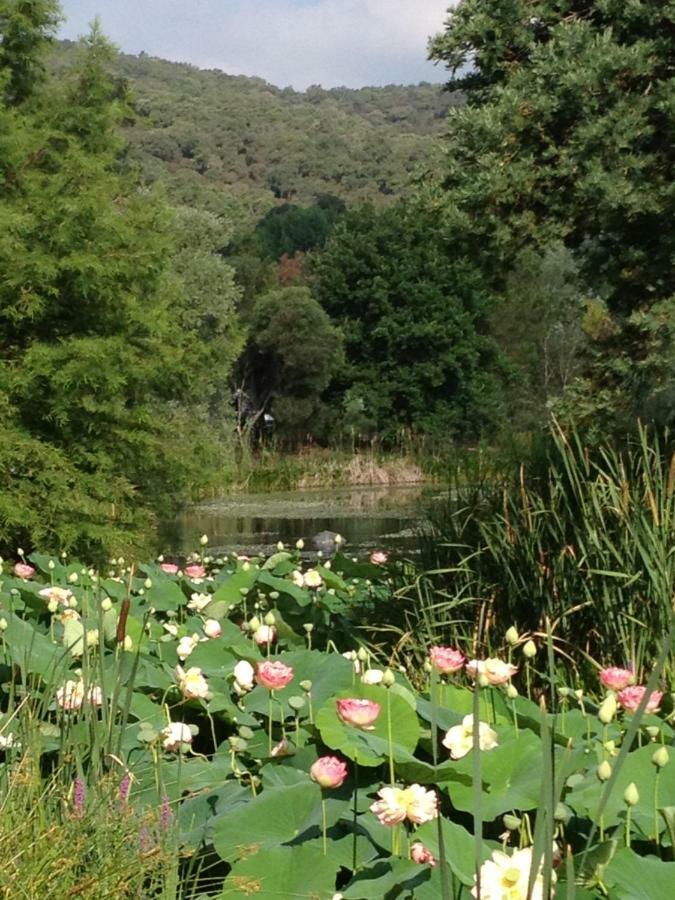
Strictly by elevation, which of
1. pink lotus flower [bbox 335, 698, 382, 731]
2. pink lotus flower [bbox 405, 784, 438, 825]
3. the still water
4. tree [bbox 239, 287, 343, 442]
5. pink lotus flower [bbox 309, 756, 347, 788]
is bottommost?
the still water

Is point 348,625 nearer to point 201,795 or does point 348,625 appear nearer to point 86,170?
point 201,795

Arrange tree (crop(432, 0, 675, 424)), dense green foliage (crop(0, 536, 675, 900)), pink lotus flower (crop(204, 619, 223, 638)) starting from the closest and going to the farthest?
dense green foliage (crop(0, 536, 675, 900)) < pink lotus flower (crop(204, 619, 223, 638)) < tree (crop(432, 0, 675, 424))

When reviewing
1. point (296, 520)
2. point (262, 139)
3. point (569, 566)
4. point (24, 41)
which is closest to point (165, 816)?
point (569, 566)

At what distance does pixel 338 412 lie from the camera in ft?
104

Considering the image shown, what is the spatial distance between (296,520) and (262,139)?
6893cm

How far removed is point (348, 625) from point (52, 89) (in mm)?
9580

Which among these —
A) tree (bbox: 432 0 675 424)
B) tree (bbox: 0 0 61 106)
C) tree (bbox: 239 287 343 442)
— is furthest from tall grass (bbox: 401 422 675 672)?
tree (bbox: 239 287 343 442)

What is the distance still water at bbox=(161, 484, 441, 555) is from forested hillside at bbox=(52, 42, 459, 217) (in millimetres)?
30042

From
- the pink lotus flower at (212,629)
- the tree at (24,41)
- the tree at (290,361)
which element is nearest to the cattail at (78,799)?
the pink lotus flower at (212,629)

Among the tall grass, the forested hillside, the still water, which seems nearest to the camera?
the tall grass

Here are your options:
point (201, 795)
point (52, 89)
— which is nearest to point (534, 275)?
point (52, 89)

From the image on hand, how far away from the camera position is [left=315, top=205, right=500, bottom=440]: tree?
32094 mm

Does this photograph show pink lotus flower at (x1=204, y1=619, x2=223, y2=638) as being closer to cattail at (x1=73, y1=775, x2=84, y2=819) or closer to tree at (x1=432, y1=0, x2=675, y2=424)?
cattail at (x1=73, y1=775, x2=84, y2=819)

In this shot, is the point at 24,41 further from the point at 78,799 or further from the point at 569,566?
the point at 78,799
